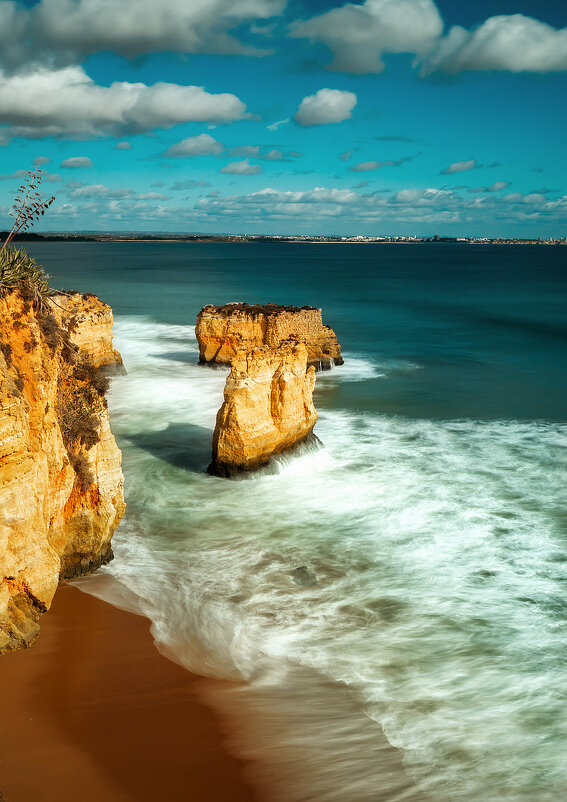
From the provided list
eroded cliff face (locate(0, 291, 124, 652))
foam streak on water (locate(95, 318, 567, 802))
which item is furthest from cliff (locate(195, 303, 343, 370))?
eroded cliff face (locate(0, 291, 124, 652))

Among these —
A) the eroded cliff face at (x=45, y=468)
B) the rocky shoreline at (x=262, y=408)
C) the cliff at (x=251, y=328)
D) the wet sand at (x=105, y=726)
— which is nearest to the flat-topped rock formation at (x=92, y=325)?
the cliff at (x=251, y=328)

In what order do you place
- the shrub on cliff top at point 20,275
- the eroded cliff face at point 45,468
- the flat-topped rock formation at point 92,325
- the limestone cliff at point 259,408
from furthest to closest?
1. the flat-topped rock formation at point 92,325
2. the limestone cliff at point 259,408
3. the shrub on cliff top at point 20,275
4. the eroded cliff face at point 45,468

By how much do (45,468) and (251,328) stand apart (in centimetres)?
1852

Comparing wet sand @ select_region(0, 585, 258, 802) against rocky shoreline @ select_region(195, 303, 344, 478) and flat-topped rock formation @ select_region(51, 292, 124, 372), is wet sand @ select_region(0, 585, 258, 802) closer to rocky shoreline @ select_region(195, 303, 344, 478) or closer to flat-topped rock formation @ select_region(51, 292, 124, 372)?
rocky shoreline @ select_region(195, 303, 344, 478)

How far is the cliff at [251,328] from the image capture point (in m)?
25.7

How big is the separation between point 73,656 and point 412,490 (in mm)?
8595

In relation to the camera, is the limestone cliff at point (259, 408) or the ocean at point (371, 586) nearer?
the ocean at point (371, 586)

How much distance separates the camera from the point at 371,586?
34.1 ft

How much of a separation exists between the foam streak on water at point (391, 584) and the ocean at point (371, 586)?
33mm

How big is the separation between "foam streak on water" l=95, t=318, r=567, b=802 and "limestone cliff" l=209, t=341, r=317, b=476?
1.75 feet

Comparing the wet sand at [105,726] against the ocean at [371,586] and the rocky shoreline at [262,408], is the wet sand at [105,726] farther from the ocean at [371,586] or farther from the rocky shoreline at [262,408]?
the rocky shoreline at [262,408]

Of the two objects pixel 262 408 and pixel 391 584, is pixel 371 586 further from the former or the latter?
pixel 262 408

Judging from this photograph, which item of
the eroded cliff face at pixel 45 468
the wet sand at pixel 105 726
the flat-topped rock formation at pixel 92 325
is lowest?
the wet sand at pixel 105 726

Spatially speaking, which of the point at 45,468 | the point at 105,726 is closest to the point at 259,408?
the point at 45,468
